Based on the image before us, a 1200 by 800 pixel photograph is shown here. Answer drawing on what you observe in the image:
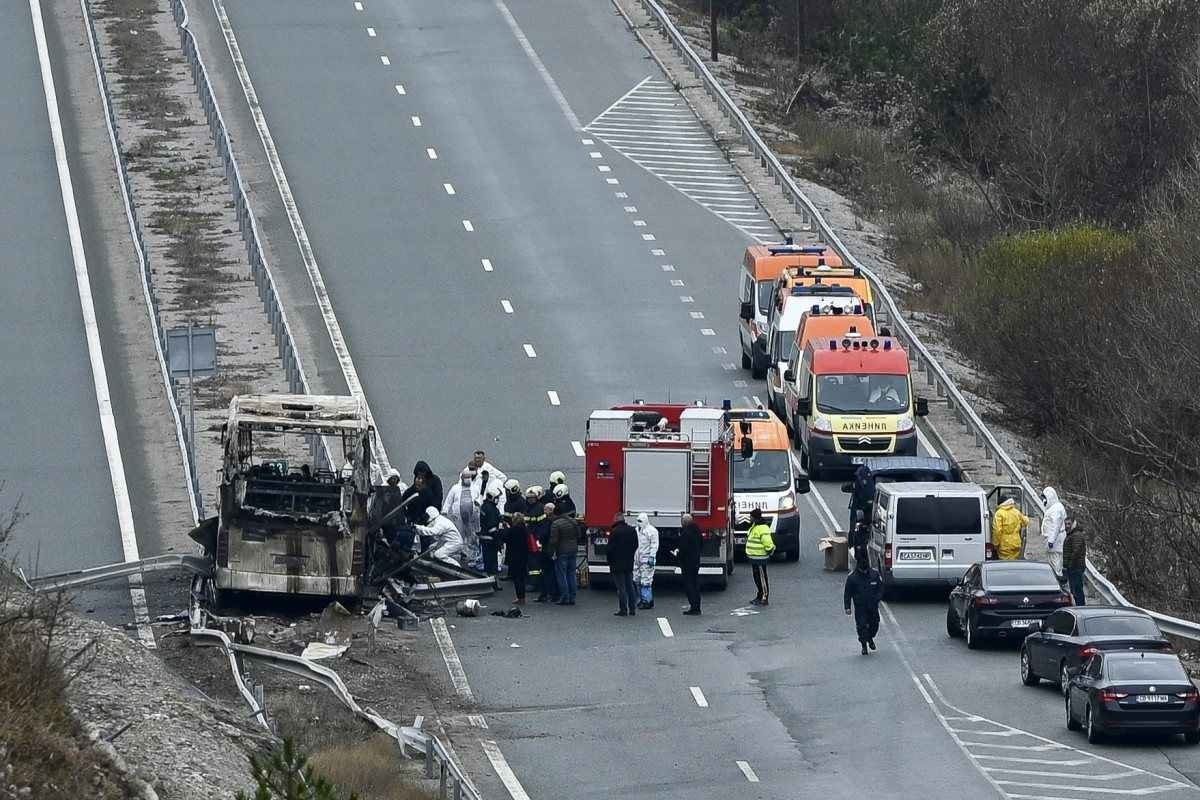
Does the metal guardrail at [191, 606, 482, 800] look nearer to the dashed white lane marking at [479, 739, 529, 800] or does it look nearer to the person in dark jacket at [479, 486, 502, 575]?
the dashed white lane marking at [479, 739, 529, 800]

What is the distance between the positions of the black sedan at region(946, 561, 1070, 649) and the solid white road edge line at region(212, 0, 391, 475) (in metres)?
7.95

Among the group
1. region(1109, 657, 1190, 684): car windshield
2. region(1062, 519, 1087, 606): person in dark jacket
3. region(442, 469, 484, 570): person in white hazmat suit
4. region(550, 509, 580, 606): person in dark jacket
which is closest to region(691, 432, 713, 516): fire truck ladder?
region(550, 509, 580, 606): person in dark jacket

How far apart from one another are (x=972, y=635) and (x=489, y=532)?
6.98 meters

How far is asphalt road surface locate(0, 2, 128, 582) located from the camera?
35688 millimetres

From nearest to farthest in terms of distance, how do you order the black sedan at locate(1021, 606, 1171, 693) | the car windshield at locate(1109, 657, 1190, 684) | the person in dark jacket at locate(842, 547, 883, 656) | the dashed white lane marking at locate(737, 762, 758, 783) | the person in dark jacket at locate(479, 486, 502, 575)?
the dashed white lane marking at locate(737, 762, 758, 783) → the car windshield at locate(1109, 657, 1190, 684) → the black sedan at locate(1021, 606, 1171, 693) → the person in dark jacket at locate(842, 547, 883, 656) → the person in dark jacket at locate(479, 486, 502, 575)

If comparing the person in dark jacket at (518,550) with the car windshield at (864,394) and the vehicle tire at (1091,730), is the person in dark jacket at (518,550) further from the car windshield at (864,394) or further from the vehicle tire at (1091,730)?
the car windshield at (864,394)

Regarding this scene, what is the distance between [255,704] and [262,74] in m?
45.3

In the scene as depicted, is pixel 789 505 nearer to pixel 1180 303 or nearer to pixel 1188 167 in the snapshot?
pixel 1180 303

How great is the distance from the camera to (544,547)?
33.2m

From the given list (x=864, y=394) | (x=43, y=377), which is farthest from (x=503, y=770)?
(x=43, y=377)

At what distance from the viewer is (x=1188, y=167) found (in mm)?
62562

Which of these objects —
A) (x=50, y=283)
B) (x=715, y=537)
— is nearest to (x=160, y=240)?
(x=50, y=283)

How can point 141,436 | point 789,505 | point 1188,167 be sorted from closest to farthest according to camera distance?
point 789,505 < point 141,436 < point 1188,167

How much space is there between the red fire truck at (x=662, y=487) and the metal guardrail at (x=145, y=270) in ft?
18.4
